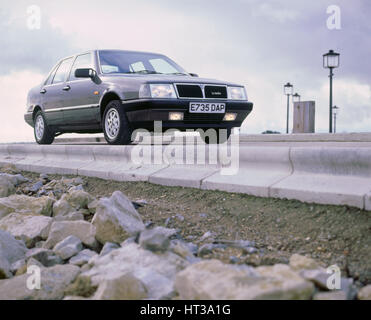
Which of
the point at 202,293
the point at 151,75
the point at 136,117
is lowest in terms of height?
the point at 202,293

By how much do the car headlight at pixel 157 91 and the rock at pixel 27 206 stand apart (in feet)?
10.6

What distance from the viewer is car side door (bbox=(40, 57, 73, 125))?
1109 cm

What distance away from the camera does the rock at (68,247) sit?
3.98 metres

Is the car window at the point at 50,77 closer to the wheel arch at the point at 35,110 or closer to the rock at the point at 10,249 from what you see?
the wheel arch at the point at 35,110

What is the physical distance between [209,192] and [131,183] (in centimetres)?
163

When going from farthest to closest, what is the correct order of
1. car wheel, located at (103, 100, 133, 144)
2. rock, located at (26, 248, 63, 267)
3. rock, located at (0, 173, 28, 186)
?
car wheel, located at (103, 100, 133, 144), rock, located at (0, 173, 28, 186), rock, located at (26, 248, 63, 267)

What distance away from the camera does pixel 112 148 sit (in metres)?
7.87

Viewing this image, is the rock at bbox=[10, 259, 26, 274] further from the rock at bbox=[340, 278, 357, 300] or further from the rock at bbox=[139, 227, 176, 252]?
the rock at bbox=[340, 278, 357, 300]

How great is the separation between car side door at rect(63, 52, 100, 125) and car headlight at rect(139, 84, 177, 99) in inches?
54.9

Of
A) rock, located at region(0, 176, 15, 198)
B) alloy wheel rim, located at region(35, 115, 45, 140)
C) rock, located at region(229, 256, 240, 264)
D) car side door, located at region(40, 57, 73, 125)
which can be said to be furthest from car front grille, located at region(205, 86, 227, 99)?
rock, located at region(229, 256, 240, 264)

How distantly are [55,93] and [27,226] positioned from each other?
6.91 meters

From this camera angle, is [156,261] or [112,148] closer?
[156,261]
